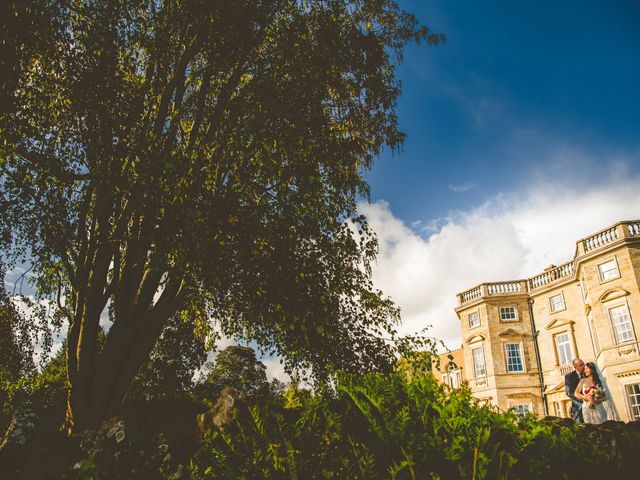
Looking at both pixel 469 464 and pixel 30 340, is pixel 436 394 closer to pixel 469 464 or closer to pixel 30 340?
pixel 469 464

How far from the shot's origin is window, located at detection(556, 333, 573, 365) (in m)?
34.2

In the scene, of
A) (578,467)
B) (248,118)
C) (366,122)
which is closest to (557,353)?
(366,122)

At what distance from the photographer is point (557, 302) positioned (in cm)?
3606

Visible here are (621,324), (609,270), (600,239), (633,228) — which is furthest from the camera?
(600,239)

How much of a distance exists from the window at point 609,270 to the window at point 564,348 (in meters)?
7.31

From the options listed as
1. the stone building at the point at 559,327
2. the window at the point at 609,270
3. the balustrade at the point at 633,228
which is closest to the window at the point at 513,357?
the stone building at the point at 559,327

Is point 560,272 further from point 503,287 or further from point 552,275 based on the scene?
point 503,287

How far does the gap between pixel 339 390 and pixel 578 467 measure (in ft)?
4.95

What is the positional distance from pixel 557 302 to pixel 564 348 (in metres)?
3.90

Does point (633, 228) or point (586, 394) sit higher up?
point (633, 228)

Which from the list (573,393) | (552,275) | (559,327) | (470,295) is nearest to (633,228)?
(552,275)

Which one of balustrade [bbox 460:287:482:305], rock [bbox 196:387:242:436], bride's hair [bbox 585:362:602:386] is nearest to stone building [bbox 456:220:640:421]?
balustrade [bbox 460:287:482:305]

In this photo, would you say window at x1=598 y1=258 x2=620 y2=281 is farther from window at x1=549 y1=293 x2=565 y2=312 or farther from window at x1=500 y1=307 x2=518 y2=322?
window at x1=500 y1=307 x2=518 y2=322

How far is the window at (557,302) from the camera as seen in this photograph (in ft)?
117
